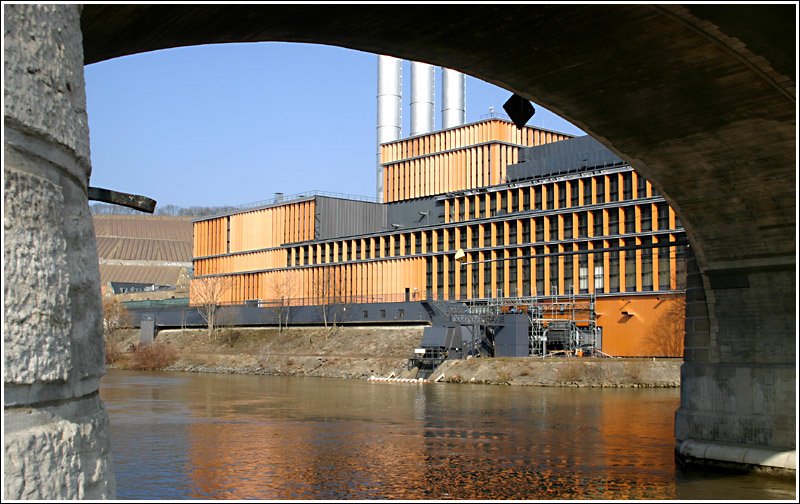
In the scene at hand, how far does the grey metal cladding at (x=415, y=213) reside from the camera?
93.4 m

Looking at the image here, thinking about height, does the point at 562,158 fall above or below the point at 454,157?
below

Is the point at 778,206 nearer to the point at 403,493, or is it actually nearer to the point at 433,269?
the point at 403,493

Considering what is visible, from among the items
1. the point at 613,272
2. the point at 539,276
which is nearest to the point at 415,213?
the point at 539,276

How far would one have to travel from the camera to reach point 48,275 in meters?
5.46

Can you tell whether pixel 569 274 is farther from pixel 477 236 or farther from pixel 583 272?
pixel 477 236

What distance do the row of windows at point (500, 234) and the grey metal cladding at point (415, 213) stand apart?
11.8ft

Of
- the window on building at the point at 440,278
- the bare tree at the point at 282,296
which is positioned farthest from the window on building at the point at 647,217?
the bare tree at the point at 282,296

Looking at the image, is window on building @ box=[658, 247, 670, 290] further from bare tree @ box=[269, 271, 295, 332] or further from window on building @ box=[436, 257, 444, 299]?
bare tree @ box=[269, 271, 295, 332]

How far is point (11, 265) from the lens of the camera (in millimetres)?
5113

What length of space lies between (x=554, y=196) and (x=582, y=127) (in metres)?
55.8

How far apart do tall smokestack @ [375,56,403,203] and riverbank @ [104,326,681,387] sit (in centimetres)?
3285

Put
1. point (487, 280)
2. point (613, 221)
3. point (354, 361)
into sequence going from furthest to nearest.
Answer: point (487, 280) < point (354, 361) < point (613, 221)

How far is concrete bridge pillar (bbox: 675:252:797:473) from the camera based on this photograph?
20.9 metres

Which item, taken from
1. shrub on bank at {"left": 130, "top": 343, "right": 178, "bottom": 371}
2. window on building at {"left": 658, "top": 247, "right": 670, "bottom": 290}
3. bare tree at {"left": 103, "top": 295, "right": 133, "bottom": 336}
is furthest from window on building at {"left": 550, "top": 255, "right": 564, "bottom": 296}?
bare tree at {"left": 103, "top": 295, "right": 133, "bottom": 336}
